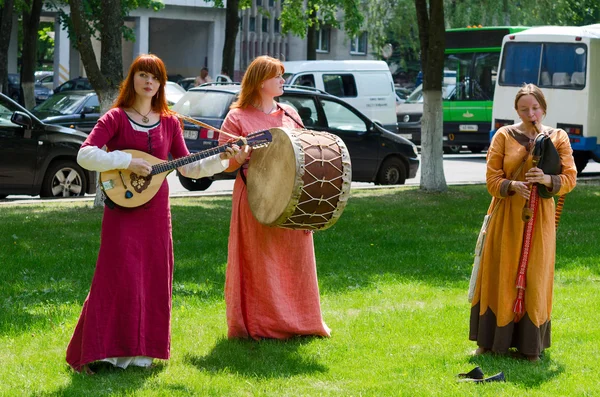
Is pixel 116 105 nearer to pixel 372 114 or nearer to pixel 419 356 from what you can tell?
pixel 419 356

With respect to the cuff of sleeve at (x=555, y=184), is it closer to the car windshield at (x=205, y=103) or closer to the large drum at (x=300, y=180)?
the large drum at (x=300, y=180)

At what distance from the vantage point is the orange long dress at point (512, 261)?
685 centimetres

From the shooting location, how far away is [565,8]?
4262 cm

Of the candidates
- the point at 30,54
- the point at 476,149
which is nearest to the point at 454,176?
the point at 476,149

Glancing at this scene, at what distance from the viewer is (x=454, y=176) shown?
72.2ft

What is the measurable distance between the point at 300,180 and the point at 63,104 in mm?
16493

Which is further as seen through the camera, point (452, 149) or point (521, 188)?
point (452, 149)

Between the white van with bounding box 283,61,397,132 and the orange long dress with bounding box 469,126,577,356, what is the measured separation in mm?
20302

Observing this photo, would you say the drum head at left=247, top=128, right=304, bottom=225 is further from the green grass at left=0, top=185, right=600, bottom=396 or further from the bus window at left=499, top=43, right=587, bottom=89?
the bus window at left=499, top=43, right=587, bottom=89

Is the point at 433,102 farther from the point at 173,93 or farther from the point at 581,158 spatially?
the point at 173,93

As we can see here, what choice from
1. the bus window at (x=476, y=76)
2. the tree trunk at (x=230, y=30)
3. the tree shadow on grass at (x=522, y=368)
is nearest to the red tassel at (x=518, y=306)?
the tree shadow on grass at (x=522, y=368)

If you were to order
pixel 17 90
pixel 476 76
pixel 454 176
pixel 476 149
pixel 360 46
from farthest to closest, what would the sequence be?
1. pixel 360 46
2. pixel 17 90
3. pixel 476 149
4. pixel 476 76
5. pixel 454 176

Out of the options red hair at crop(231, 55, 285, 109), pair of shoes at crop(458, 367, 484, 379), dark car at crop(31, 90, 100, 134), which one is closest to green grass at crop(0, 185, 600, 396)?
pair of shoes at crop(458, 367, 484, 379)

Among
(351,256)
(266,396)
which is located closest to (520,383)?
(266,396)
